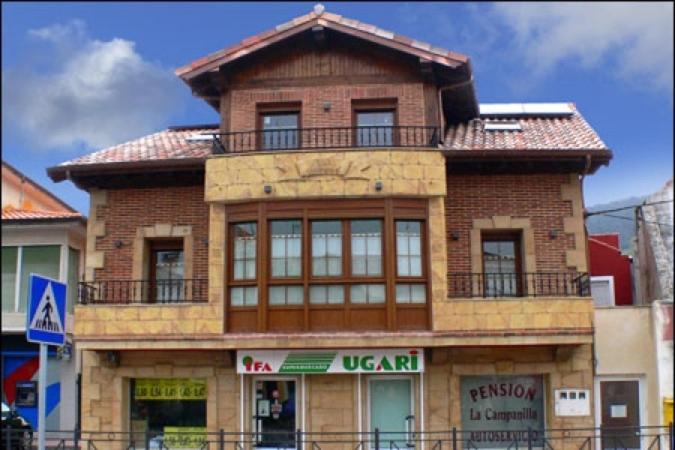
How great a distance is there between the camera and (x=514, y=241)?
19766 millimetres

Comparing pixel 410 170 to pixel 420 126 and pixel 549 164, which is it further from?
pixel 549 164

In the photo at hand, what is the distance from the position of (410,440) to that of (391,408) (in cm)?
81

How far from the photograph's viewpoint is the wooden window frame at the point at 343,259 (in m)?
18.3

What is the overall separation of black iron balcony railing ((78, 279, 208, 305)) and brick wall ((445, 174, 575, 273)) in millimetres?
5570

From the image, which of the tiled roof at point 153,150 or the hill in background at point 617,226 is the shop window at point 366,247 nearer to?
the tiled roof at point 153,150

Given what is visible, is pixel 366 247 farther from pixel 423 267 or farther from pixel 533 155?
pixel 533 155

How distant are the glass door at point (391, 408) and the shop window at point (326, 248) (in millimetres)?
2584

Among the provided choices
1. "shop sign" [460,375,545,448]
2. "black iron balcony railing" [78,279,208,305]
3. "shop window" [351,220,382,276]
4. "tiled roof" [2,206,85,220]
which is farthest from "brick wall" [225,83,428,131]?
"tiled roof" [2,206,85,220]

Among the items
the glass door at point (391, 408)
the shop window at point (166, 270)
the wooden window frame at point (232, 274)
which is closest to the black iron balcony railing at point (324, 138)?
the wooden window frame at point (232, 274)

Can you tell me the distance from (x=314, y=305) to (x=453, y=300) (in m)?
2.80

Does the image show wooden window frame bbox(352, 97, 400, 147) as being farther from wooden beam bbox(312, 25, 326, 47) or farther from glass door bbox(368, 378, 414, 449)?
glass door bbox(368, 378, 414, 449)

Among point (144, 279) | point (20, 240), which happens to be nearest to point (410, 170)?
point (144, 279)

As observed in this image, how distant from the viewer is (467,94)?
21.0 m

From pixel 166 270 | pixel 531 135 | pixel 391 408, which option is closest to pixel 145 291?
pixel 166 270
